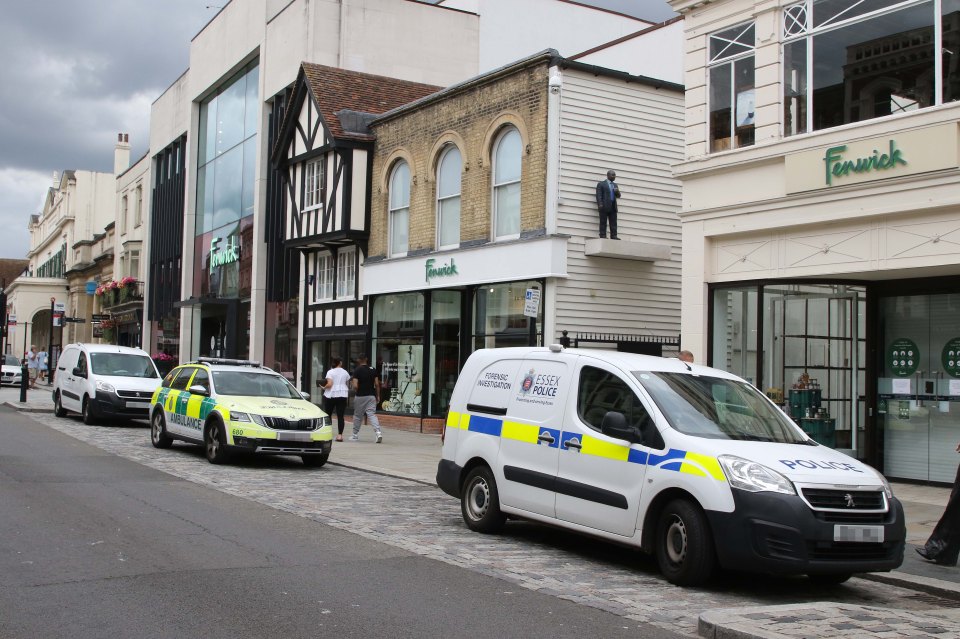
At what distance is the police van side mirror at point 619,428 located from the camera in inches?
333

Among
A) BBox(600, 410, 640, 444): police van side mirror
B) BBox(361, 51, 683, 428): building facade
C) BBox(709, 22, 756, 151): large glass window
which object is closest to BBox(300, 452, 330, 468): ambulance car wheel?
BBox(361, 51, 683, 428): building facade

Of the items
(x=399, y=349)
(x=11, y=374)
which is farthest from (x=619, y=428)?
(x=11, y=374)

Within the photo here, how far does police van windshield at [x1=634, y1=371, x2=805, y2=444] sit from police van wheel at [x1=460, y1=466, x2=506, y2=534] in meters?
2.04

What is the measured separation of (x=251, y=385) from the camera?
1666 centimetres

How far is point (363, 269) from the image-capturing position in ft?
85.8

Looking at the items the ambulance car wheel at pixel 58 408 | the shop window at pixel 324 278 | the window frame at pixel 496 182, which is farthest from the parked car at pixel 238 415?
the shop window at pixel 324 278

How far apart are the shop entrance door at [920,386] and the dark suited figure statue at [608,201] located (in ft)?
21.2

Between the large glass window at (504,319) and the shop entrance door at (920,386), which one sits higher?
the large glass window at (504,319)

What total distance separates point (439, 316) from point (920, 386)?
1168 cm

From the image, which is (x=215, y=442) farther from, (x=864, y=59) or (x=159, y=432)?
(x=864, y=59)

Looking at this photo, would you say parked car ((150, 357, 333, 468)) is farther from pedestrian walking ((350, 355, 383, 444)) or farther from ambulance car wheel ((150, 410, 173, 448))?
pedestrian walking ((350, 355, 383, 444))

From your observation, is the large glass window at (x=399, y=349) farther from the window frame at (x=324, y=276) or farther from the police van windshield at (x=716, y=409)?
the police van windshield at (x=716, y=409)

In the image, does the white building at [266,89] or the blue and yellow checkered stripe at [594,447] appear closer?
the blue and yellow checkered stripe at [594,447]

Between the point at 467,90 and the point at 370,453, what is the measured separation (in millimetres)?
8480
